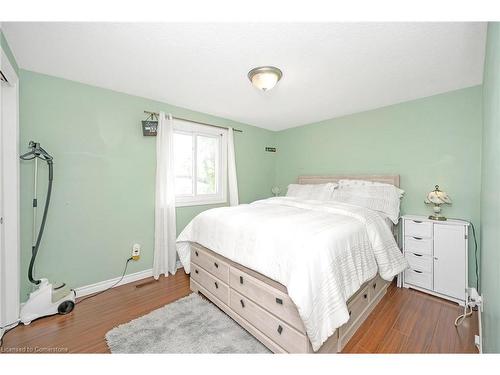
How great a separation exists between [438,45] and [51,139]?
3.70m

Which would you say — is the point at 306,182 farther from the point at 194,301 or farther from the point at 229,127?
the point at 194,301

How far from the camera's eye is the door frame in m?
1.76

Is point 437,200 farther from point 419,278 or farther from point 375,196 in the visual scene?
point 419,278

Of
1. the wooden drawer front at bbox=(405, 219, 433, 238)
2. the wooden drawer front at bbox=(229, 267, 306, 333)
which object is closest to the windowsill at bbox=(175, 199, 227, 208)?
the wooden drawer front at bbox=(229, 267, 306, 333)

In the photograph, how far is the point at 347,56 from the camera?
1800mm

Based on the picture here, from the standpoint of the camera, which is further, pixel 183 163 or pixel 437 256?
pixel 183 163

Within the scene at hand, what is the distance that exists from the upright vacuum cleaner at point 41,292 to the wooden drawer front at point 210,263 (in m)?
1.27

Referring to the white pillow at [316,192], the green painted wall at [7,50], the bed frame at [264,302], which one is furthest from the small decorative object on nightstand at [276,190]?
the green painted wall at [7,50]

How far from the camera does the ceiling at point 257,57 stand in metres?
1.49

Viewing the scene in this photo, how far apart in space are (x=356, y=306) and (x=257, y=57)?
7.62 ft

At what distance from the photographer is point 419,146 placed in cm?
274

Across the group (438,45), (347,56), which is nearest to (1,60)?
(347,56)

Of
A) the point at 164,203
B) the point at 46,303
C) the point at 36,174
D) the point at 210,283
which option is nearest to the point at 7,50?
the point at 36,174

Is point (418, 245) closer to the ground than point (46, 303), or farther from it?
farther from it
